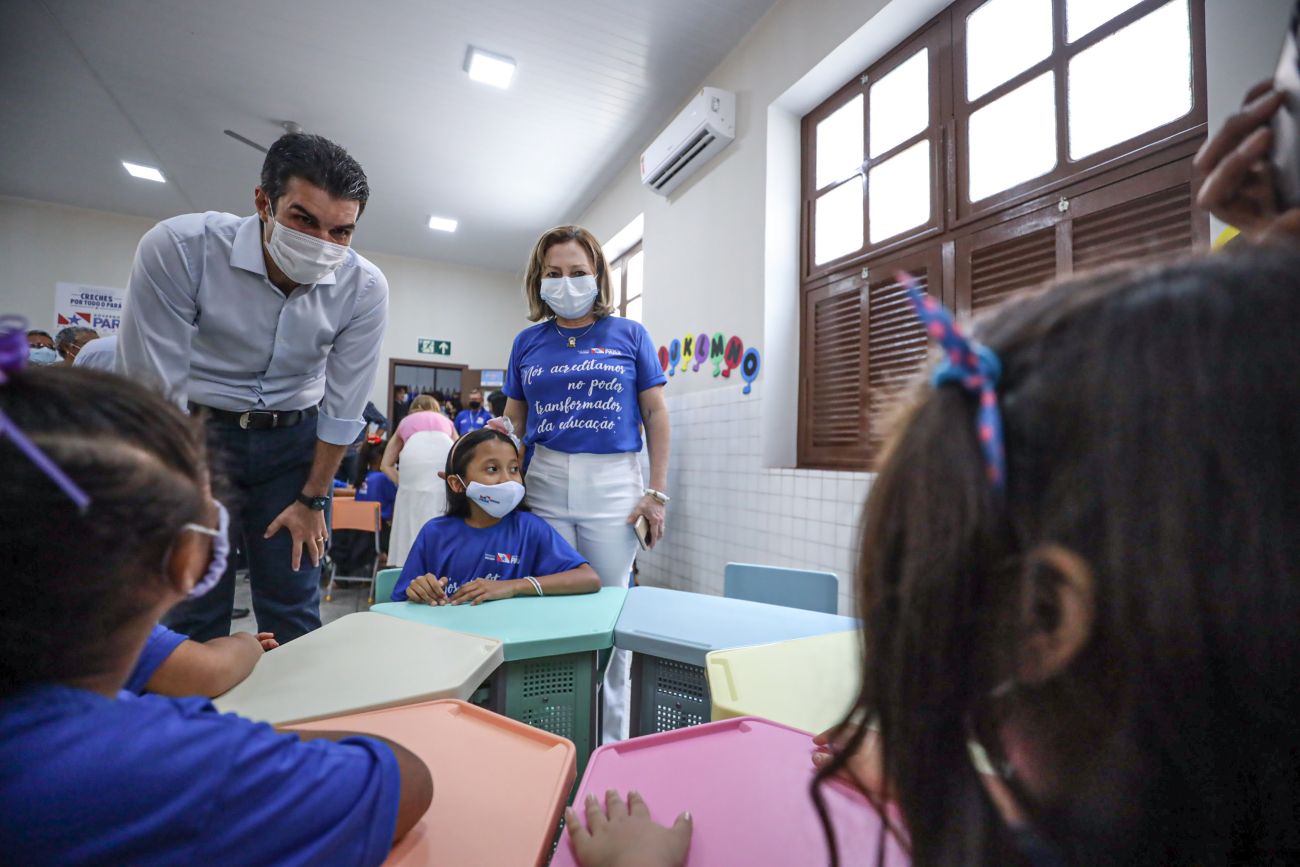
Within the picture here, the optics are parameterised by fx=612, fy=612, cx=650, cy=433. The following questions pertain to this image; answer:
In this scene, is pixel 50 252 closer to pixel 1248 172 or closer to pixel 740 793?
pixel 740 793

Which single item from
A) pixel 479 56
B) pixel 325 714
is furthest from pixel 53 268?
pixel 325 714

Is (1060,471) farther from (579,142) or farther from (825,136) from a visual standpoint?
(579,142)

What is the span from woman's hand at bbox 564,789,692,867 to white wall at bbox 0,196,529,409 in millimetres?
7213

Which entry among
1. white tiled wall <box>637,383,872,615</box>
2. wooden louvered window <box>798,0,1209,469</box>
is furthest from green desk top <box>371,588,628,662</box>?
white tiled wall <box>637,383,872,615</box>

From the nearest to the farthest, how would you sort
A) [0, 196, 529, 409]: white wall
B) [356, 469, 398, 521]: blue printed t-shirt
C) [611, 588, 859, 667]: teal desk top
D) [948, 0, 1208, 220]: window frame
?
1. [611, 588, 859, 667]: teal desk top
2. [948, 0, 1208, 220]: window frame
3. [356, 469, 398, 521]: blue printed t-shirt
4. [0, 196, 529, 409]: white wall

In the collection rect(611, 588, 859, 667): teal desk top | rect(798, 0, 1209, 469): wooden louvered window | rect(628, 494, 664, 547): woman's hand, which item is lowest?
rect(611, 588, 859, 667): teal desk top

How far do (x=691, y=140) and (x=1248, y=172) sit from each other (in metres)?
3.37

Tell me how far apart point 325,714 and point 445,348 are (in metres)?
7.20

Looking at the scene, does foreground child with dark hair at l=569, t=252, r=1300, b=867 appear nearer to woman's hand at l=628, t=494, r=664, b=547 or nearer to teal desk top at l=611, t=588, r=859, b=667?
teal desk top at l=611, t=588, r=859, b=667

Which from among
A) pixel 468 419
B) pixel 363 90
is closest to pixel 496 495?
pixel 363 90

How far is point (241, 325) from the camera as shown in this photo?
145cm

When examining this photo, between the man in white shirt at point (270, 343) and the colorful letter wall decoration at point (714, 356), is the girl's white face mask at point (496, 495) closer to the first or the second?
the man in white shirt at point (270, 343)

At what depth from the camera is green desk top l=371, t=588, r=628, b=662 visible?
1.15m

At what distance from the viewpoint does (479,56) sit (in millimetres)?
3576
